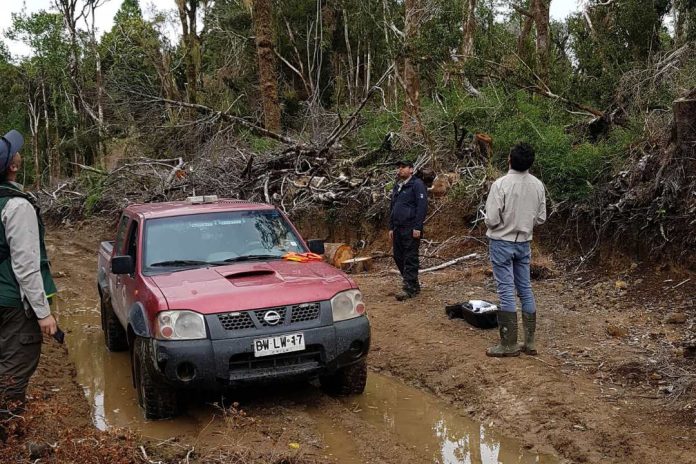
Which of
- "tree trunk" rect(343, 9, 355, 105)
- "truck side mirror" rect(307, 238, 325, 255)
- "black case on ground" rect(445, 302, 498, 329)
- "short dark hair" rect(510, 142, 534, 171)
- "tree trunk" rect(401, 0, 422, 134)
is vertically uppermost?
"tree trunk" rect(343, 9, 355, 105)

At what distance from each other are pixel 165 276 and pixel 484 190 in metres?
7.44

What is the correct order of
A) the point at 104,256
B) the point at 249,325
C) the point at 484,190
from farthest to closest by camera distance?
the point at 484,190, the point at 104,256, the point at 249,325

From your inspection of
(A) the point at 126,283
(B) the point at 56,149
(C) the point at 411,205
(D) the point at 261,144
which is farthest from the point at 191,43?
(A) the point at 126,283

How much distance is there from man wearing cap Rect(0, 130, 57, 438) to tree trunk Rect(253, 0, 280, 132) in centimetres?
1415

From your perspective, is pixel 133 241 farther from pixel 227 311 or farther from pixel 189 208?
pixel 227 311

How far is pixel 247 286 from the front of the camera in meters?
5.64

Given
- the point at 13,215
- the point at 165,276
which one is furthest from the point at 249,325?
the point at 13,215

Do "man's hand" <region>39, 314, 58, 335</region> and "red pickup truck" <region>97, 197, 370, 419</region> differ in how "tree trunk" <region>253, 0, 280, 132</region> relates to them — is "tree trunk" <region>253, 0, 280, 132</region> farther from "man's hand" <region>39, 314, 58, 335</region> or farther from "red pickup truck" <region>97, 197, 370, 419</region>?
"man's hand" <region>39, 314, 58, 335</region>

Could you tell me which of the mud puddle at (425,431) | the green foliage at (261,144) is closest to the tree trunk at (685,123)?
the mud puddle at (425,431)

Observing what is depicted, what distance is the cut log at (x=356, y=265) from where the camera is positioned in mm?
12180

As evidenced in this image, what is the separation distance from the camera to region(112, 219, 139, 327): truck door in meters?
6.53

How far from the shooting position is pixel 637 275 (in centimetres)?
912

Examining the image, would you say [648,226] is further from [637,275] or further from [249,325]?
[249,325]

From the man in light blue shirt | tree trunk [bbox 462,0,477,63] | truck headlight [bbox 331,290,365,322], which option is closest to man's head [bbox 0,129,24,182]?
truck headlight [bbox 331,290,365,322]
